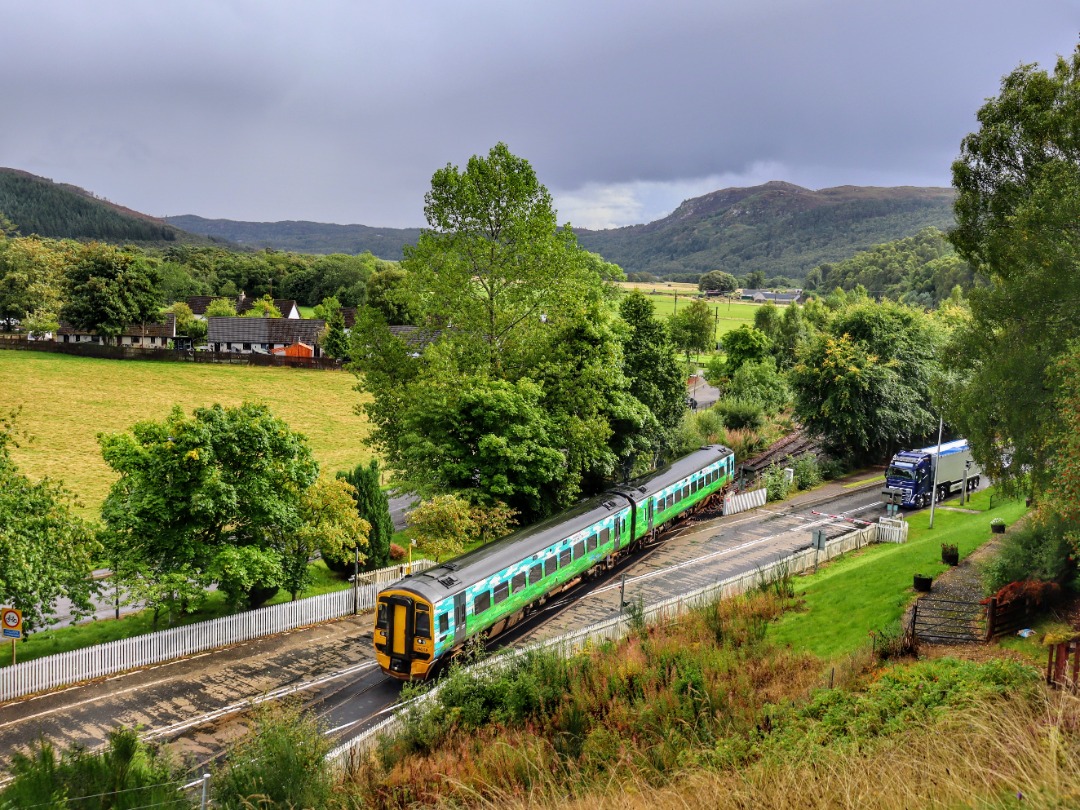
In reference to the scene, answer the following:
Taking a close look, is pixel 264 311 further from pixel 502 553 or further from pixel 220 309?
pixel 502 553

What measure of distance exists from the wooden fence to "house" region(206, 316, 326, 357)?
9.84 metres

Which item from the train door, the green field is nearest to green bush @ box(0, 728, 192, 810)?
the train door

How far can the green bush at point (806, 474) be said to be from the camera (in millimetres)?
42312

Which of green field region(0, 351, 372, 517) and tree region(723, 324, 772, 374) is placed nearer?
green field region(0, 351, 372, 517)

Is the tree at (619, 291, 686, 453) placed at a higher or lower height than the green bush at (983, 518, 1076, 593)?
higher

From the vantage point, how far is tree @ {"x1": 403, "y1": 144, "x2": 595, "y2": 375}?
31219 mm

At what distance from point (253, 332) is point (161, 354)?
15.0m

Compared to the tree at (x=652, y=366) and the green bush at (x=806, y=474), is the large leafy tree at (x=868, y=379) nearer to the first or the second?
the green bush at (x=806, y=474)

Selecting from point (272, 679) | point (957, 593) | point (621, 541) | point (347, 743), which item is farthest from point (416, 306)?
point (957, 593)

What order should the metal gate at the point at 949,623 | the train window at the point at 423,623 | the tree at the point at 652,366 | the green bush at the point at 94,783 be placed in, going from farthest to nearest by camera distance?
the tree at the point at 652,366 → the train window at the point at 423,623 → the metal gate at the point at 949,623 → the green bush at the point at 94,783

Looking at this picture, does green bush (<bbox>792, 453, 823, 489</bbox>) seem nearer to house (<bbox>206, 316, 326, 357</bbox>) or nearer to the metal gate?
the metal gate

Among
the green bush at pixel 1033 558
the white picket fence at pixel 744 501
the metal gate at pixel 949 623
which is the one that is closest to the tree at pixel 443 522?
the metal gate at pixel 949 623

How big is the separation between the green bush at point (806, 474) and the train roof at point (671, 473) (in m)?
5.57

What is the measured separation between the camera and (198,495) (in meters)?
20.2
